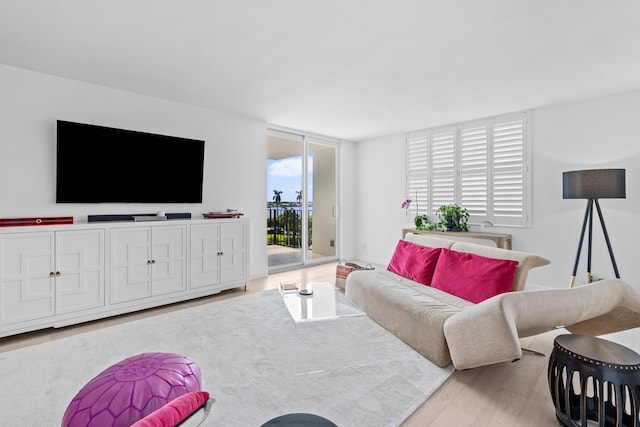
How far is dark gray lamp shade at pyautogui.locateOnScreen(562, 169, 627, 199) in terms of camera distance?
10.6ft

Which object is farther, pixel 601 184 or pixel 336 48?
pixel 601 184

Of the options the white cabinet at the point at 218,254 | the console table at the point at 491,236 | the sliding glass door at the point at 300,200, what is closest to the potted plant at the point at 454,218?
the console table at the point at 491,236

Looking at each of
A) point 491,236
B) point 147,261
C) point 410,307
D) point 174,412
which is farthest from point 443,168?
point 174,412

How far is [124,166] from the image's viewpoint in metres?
3.50

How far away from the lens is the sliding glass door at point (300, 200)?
5.31 meters

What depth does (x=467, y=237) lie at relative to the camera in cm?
455

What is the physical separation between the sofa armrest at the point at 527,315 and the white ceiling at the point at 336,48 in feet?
5.77

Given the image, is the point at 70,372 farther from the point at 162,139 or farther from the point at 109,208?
the point at 162,139

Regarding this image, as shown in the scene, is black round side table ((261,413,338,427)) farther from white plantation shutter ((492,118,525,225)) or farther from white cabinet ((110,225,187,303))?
white plantation shutter ((492,118,525,225))

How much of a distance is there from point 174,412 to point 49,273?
9.25 ft

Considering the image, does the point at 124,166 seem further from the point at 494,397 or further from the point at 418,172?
the point at 418,172

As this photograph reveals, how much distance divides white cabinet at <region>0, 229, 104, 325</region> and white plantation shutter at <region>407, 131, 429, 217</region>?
452cm

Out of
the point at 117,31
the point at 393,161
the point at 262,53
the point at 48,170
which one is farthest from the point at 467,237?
the point at 48,170

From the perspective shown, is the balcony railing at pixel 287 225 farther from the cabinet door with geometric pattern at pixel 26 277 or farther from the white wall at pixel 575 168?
the white wall at pixel 575 168
